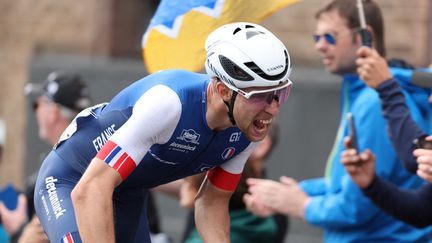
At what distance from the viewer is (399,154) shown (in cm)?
649

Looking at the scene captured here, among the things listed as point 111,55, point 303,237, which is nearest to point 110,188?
point 303,237

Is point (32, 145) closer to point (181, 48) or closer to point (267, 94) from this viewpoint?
point (181, 48)

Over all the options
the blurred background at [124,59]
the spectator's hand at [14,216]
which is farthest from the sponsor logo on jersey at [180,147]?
the blurred background at [124,59]

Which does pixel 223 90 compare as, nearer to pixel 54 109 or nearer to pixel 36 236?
pixel 36 236

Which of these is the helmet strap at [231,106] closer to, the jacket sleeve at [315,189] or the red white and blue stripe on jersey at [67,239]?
the red white and blue stripe on jersey at [67,239]

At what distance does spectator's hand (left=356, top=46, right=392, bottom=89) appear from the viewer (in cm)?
A: 654

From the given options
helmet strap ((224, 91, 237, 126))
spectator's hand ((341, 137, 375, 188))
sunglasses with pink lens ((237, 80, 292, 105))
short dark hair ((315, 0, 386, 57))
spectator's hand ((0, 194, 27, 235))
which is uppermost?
short dark hair ((315, 0, 386, 57))

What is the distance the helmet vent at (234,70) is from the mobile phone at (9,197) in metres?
2.99

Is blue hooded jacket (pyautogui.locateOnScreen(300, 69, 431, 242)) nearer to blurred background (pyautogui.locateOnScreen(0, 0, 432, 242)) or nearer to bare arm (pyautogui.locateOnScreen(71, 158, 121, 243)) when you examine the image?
bare arm (pyautogui.locateOnScreen(71, 158, 121, 243))

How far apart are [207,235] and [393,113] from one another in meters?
1.23

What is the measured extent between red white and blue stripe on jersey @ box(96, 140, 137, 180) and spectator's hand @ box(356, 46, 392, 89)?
1726 mm

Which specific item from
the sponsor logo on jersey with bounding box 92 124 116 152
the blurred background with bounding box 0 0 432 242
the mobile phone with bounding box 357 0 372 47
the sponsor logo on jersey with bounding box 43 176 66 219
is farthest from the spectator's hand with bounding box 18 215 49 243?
the blurred background with bounding box 0 0 432 242

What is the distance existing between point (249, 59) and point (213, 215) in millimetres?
1105

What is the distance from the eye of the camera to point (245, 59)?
211 inches
